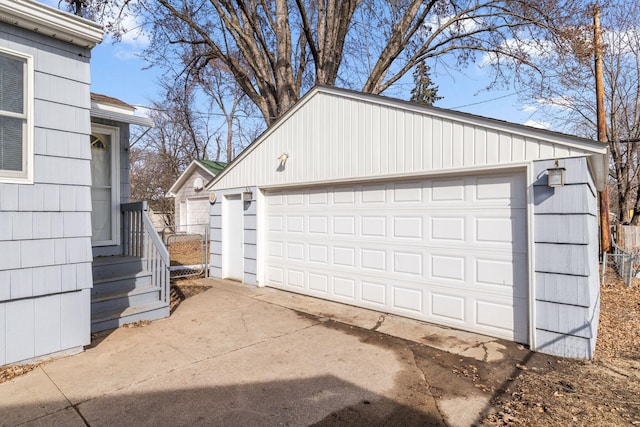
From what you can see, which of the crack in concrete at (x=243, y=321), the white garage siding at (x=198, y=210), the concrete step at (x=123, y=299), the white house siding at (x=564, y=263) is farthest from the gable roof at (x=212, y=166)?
the white house siding at (x=564, y=263)

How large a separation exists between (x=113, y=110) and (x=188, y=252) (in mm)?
9600

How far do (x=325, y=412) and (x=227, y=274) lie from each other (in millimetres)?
6128

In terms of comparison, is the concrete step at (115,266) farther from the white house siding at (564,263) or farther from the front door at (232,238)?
the white house siding at (564,263)

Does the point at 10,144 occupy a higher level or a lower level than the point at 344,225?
higher

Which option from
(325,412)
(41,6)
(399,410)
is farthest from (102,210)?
(399,410)

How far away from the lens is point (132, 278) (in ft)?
17.7

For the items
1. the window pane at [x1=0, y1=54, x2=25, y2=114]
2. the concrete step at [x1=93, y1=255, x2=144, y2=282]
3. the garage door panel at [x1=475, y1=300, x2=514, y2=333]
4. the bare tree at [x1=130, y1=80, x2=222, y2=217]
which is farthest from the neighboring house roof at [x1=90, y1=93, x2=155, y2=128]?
the bare tree at [x1=130, y1=80, x2=222, y2=217]

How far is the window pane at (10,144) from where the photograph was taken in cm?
357

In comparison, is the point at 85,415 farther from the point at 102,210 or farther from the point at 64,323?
the point at 102,210

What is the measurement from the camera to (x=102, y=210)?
581 centimetres

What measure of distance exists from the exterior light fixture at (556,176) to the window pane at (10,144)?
18.6 ft

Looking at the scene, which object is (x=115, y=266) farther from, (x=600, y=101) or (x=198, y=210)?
(x=600, y=101)

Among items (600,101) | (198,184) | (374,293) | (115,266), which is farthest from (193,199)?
(600,101)

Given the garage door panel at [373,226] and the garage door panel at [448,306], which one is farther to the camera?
the garage door panel at [373,226]
